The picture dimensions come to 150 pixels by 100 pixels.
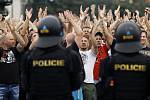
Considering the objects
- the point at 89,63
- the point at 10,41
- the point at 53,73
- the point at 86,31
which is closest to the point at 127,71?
the point at 53,73

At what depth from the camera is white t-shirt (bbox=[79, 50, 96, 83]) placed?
8977 mm

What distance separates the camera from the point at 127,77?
5.53 m

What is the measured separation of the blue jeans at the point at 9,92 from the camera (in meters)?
8.89

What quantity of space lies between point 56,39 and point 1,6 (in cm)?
3031

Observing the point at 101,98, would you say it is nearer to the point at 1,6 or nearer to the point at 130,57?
the point at 130,57

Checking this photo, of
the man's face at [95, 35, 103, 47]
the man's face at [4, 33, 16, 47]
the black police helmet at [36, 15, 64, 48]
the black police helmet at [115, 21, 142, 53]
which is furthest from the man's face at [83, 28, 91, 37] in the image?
the black police helmet at [115, 21, 142, 53]

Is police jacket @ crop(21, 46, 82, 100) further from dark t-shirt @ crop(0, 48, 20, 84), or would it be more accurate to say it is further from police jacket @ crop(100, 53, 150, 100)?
dark t-shirt @ crop(0, 48, 20, 84)

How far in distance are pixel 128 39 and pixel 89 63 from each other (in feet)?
11.4

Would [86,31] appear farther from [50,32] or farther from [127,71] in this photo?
[127,71]

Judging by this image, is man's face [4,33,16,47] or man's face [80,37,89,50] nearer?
man's face [4,33,16,47]

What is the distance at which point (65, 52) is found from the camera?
5.71 meters

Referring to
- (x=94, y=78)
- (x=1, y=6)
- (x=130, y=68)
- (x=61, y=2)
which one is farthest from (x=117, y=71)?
(x=61, y=2)

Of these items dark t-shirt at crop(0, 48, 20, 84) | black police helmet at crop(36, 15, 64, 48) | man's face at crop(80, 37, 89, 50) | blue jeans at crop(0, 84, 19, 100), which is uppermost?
black police helmet at crop(36, 15, 64, 48)

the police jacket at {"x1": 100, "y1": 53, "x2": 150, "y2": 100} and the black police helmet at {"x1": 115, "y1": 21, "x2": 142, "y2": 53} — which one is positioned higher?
the black police helmet at {"x1": 115, "y1": 21, "x2": 142, "y2": 53}
